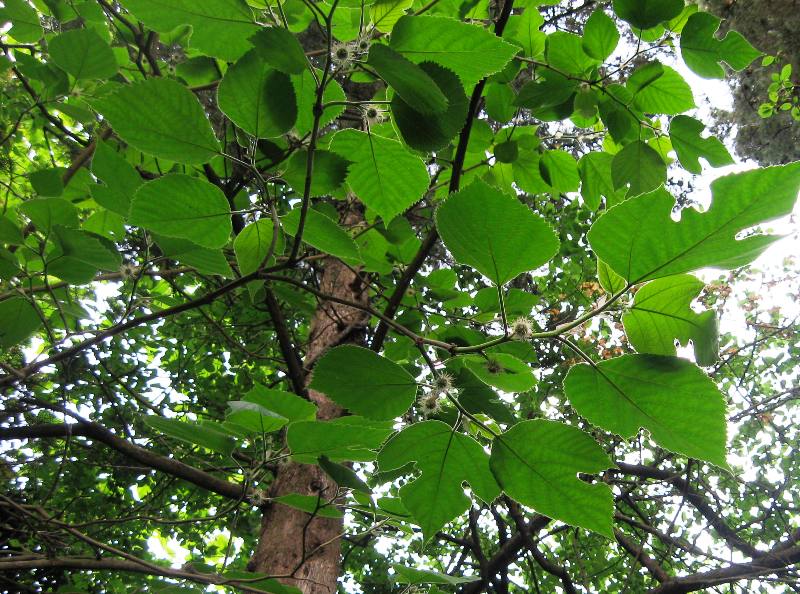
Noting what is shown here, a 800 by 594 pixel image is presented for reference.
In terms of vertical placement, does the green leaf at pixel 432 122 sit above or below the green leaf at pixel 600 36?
below

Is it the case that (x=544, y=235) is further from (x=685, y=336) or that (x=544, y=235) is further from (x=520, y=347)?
(x=520, y=347)

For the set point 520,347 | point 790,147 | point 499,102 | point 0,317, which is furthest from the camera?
point 790,147

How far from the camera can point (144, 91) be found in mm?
811

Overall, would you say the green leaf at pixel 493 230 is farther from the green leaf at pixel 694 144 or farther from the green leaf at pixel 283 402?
the green leaf at pixel 694 144

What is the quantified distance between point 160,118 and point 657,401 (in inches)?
33.0

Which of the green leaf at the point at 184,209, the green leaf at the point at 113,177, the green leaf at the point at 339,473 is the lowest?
the green leaf at the point at 339,473

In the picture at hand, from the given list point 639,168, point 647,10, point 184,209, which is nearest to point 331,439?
point 184,209

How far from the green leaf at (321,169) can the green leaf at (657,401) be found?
0.57 m

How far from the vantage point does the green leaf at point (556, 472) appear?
80 centimetres

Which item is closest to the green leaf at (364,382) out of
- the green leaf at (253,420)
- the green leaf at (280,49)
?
the green leaf at (253,420)

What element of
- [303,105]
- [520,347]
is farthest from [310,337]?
[303,105]

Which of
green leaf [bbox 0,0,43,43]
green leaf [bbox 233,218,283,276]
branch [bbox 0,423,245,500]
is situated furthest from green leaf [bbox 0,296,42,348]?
green leaf [bbox 0,0,43,43]

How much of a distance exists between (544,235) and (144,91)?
619mm

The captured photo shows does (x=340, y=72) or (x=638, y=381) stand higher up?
(x=340, y=72)
